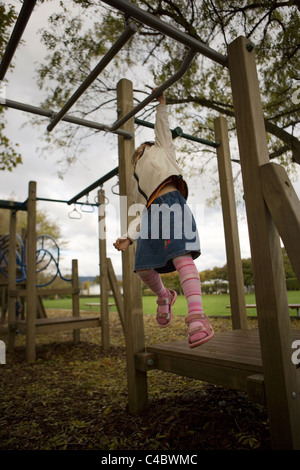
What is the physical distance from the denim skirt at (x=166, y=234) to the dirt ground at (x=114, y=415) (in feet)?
3.38

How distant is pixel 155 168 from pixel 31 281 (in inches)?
145

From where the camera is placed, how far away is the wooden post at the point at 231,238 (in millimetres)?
3045

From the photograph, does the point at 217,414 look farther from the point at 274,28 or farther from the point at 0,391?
the point at 274,28

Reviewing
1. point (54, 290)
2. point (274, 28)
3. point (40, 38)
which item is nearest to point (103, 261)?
point (54, 290)

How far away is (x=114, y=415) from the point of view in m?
2.39

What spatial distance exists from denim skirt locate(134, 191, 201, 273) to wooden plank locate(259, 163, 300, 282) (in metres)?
0.43

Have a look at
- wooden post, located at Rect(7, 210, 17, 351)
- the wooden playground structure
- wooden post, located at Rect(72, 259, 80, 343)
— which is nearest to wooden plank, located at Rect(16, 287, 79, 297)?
wooden post, located at Rect(72, 259, 80, 343)

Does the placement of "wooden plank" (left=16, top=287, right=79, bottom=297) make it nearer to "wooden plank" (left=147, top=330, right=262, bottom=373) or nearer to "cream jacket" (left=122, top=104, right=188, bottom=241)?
"wooden plank" (left=147, top=330, right=262, bottom=373)

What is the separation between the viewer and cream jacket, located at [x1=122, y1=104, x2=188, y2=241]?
5.89 ft

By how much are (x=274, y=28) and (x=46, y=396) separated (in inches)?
269

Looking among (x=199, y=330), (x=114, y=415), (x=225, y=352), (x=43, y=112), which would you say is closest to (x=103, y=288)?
(x=114, y=415)

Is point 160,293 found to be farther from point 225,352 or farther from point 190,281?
point 225,352

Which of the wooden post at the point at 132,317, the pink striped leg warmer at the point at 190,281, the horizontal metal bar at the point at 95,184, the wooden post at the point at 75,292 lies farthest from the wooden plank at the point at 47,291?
the pink striped leg warmer at the point at 190,281

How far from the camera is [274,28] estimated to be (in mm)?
5746
